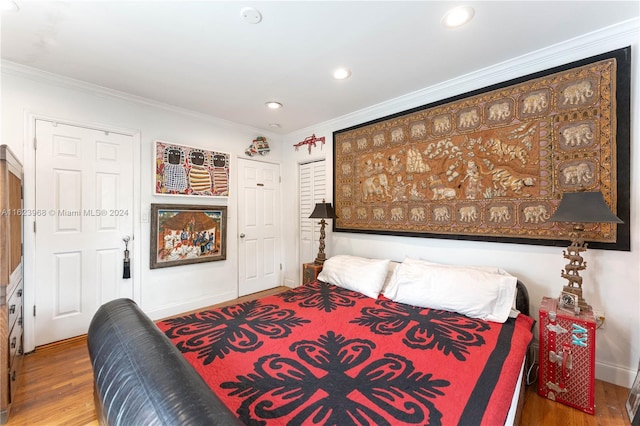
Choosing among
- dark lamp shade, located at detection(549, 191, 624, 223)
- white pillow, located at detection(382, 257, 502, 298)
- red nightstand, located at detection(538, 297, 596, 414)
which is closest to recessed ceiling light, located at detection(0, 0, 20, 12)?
white pillow, located at detection(382, 257, 502, 298)

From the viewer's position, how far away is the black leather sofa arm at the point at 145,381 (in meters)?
0.78

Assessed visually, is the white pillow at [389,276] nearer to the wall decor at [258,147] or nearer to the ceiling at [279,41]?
the ceiling at [279,41]

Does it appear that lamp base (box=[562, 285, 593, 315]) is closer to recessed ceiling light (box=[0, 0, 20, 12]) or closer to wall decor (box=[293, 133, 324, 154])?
wall decor (box=[293, 133, 324, 154])

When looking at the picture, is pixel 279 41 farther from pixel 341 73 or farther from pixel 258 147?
pixel 258 147

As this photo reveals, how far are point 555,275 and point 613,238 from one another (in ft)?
1.48

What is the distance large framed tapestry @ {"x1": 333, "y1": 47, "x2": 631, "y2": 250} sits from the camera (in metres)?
1.92

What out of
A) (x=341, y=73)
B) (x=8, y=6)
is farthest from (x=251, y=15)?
(x=8, y=6)

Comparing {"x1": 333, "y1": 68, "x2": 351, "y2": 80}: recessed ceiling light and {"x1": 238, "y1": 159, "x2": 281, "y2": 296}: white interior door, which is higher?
{"x1": 333, "y1": 68, "x2": 351, "y2": 80}: recessed ceiling light

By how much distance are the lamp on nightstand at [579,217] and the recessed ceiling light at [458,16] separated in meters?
1.41

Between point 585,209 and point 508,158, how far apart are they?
30.2 inches

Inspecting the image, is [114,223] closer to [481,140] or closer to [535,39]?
[481,140]

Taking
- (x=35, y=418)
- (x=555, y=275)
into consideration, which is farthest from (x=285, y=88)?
(x=35, y=418)

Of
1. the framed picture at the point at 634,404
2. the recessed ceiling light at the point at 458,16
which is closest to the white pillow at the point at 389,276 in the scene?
the framed picture at the point at 634,404

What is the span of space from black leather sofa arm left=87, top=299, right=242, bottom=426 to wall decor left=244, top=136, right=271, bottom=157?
299 cm
